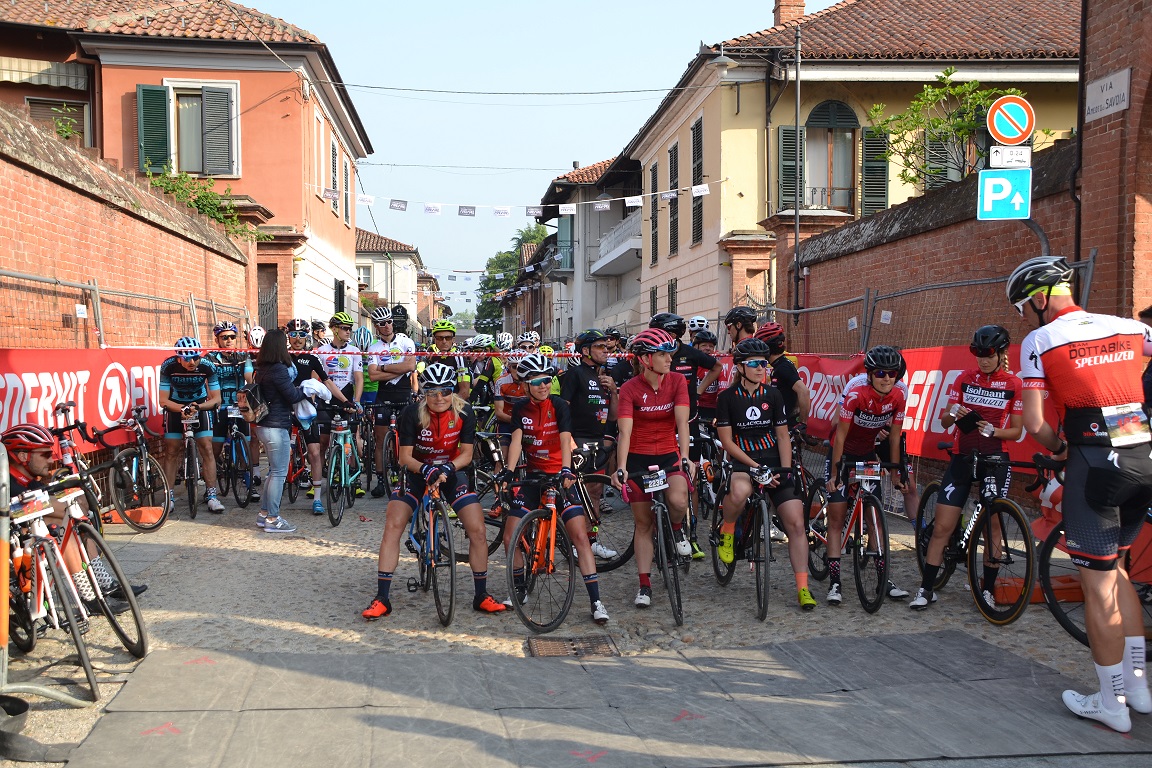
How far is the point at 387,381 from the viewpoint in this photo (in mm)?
11922

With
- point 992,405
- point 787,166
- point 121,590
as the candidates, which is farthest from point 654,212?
point 121,590

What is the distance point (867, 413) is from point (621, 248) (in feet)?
103

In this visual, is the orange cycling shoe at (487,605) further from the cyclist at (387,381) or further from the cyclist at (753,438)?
the cyclist at (387,381)

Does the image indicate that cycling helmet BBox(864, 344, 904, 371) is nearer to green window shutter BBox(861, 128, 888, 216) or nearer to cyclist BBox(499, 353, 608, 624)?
cyclist BBox(499, 353, 608, 624)

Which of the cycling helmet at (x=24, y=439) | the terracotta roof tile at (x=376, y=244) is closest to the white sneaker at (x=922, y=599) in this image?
the cycling helmet at (x=24, y=439)

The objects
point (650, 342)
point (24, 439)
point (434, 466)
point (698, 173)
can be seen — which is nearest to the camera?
point (24, 439)

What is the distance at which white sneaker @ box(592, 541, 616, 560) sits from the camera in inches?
334

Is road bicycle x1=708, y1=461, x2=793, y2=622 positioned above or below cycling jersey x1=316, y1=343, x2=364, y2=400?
below

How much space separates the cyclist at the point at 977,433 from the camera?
687 centimetres

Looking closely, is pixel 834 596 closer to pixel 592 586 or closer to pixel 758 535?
Answer: pixel 758 535

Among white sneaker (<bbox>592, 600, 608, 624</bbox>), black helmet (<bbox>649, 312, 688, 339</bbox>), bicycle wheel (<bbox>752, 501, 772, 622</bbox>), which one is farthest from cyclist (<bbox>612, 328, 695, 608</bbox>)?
black helmet (<bbox>649, 312, 688, 339</bbox>)

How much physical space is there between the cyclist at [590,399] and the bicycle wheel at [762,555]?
277 centimetres

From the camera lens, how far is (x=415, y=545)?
7.09 metres

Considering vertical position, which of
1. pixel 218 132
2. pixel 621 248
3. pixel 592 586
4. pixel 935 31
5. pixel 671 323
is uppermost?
pixel 935 31
